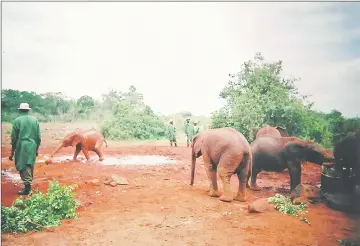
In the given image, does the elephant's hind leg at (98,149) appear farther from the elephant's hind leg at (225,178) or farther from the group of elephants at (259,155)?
the elephant's hind leg at (225,178)

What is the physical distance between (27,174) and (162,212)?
192 centimetres

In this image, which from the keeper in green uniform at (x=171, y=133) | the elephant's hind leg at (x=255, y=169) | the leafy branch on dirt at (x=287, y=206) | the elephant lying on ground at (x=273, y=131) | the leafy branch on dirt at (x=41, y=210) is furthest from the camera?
the keeper in green uniform at (x=171, y=133)

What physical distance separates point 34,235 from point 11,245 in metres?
0.26

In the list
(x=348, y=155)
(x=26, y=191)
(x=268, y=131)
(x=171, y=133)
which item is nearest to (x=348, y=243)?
(x=348, y=155)

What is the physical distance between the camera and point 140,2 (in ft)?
17.0

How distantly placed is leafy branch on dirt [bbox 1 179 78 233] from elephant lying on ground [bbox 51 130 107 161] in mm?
735

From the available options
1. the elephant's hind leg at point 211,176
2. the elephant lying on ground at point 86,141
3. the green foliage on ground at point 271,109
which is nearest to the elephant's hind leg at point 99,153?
the elephant lying on ground at point 86,141

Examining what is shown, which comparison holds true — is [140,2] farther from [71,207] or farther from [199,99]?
[71,207]

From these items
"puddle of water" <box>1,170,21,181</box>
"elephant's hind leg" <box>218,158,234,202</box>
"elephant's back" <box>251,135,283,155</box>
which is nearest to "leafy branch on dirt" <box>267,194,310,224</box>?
"elephant's hind leg" <box>218,158,234,202</box>

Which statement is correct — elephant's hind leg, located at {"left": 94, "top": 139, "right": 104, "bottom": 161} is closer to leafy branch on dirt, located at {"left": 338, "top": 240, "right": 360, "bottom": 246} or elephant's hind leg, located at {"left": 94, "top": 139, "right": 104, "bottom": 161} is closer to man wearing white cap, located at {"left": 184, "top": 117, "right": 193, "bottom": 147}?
man wearing white cap, located at {"left": 184, "top": 117, "right": 193, "bottom": 147}

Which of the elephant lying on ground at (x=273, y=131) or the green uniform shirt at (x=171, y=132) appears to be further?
the green uniform shirt at (x=171, y=132)

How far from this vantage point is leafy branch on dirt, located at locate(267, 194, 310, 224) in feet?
14.8

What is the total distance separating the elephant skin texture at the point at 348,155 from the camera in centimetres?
482

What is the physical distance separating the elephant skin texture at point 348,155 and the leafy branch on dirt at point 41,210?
3.47m
